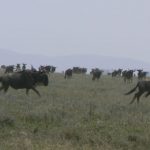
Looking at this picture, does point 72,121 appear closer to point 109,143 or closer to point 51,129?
point 51,129

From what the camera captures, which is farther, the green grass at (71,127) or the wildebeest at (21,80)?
the wildebeest at (21,80)

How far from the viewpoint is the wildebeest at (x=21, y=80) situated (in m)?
25.3

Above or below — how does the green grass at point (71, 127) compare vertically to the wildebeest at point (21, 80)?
below

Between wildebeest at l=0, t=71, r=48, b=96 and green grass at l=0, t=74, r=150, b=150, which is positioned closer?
green grass at l=0, t=74, r=150, b=150

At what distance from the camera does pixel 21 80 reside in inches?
1006

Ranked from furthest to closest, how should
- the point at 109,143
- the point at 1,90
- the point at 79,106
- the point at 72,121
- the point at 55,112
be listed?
the point at 1,90
the point at 79,106
the point at 55,112
the point at 72,121
the point at 109,143

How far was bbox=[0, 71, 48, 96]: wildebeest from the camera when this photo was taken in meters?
25.3

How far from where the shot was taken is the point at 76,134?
1590cm

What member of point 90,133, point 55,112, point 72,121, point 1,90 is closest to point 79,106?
point 55,112

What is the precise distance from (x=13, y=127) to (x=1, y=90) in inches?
434

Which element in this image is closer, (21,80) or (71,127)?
(71,127)

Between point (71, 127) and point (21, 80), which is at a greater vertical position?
point (21, 80)

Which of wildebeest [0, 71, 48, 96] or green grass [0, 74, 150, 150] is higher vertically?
wildebeest [0, 71, 48, 96]

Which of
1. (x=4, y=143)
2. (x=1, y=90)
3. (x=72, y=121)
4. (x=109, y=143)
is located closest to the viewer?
(x=4, y=143)
